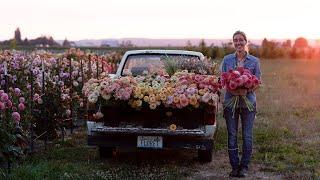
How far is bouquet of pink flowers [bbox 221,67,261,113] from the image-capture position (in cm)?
856

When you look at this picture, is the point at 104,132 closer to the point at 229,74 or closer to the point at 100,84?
the point at 100,84

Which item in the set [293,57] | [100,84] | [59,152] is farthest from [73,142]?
[293,57]

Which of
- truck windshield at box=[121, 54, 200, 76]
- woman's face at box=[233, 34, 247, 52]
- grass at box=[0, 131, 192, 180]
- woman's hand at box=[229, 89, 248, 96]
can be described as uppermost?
woman's face at box=[233, 34, 247, 52]

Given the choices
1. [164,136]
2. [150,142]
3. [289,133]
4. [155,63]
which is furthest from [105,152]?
[289,133]

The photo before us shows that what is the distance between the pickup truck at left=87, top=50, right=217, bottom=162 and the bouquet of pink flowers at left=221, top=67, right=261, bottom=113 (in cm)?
56

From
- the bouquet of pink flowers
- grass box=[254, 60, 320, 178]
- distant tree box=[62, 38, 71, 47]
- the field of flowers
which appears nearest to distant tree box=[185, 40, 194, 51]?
grass box=[254, 60, 320, 178]

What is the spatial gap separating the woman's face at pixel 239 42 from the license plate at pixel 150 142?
161 centimetres

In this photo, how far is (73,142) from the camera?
455 inches

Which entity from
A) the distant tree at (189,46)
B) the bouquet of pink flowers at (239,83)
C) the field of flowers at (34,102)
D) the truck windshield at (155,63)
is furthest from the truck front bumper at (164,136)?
the distant tree at (189,46)

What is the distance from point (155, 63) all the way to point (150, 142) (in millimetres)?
2366

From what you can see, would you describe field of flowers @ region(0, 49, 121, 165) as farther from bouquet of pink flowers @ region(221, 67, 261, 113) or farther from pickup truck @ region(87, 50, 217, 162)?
bouquet of pink flowers @ region(221, 67, 261, 113)

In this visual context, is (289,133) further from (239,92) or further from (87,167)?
(87,167)

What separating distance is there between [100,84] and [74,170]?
1.31 meters

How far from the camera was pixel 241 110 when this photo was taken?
29.2 feet
